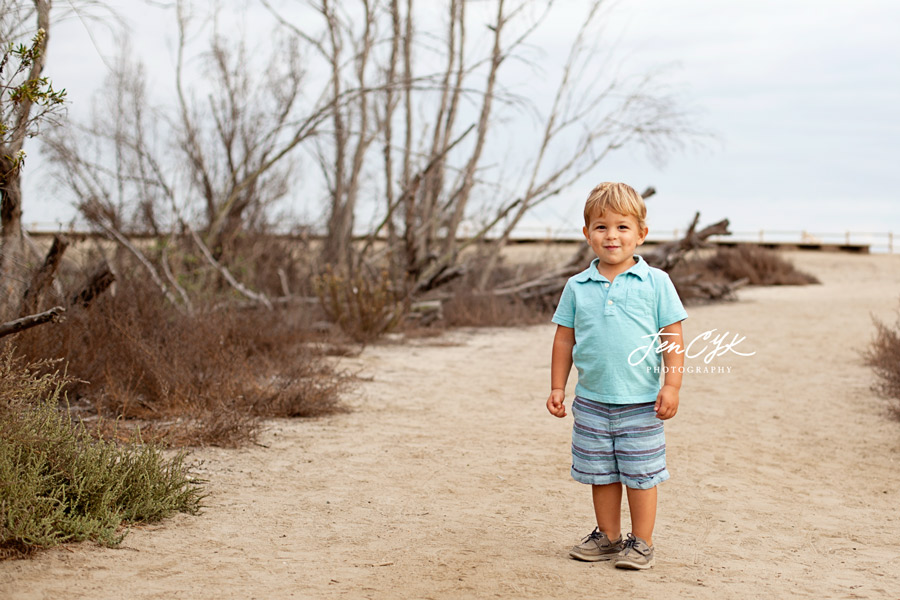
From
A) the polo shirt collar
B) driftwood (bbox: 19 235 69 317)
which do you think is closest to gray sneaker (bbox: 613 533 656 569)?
the polo shirt collar

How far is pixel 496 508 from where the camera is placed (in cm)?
468

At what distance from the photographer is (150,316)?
25.3ft

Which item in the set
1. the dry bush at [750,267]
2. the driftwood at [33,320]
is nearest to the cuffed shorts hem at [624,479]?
the driftwood at [33,320]

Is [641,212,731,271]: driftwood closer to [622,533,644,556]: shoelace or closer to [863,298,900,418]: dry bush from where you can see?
[863,298,900,418]: dry bush

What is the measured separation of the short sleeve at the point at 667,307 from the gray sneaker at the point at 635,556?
870 mm

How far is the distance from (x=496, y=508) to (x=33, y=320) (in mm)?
2351

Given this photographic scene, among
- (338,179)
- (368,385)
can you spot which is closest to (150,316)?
(368,385)

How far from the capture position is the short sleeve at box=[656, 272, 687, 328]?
3668mm

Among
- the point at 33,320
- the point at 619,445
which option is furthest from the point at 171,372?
the point at 619,445

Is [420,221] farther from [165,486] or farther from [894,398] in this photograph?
[165,486]

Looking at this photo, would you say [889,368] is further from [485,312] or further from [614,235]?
[485,312]

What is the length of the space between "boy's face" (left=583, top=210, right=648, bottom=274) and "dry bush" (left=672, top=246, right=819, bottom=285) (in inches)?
704

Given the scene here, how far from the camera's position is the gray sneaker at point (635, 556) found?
3.62 m

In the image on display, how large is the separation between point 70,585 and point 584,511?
2.47 meters
